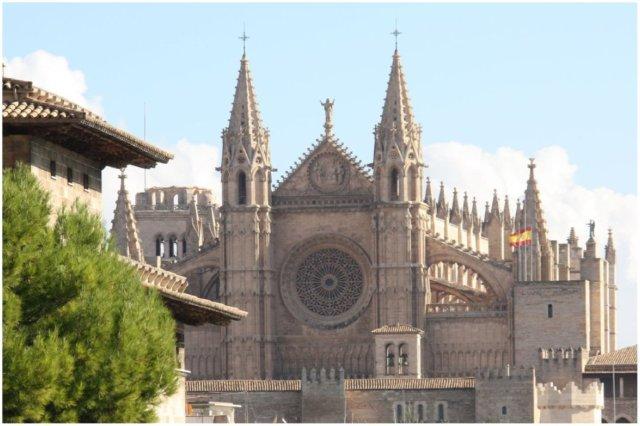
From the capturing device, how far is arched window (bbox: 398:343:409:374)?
5025 inches

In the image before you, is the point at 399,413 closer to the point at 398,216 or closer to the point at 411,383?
the point at 411,383

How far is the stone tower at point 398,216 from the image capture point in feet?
431

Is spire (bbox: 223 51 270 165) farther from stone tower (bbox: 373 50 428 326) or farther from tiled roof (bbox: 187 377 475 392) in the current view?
tiled roof (bbox: 187 377 475 392)

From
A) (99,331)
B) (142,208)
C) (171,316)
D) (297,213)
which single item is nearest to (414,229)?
(297,213)

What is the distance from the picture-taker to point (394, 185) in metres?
133

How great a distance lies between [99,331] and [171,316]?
839cm

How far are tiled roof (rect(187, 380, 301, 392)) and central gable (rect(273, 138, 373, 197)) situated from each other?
49.4ft

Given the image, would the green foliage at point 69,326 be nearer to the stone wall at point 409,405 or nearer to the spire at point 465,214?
the stone wall at point 409,405

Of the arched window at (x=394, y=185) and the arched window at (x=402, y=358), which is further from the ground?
the arched window at (x=394, y=185)

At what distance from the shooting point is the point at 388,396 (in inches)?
4769

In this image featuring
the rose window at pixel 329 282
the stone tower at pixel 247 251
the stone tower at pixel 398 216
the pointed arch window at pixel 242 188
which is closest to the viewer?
the stone tower at pixel 398 216

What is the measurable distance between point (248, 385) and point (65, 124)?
68.1 metres

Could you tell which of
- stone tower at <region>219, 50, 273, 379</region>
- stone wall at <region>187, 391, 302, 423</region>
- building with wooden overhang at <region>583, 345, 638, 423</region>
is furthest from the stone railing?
stone wall at <region>187, 391, 302, 423</region>

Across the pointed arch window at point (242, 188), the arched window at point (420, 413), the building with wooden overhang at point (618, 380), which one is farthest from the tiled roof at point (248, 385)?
the building with wooden overhang at point (618, 380)
